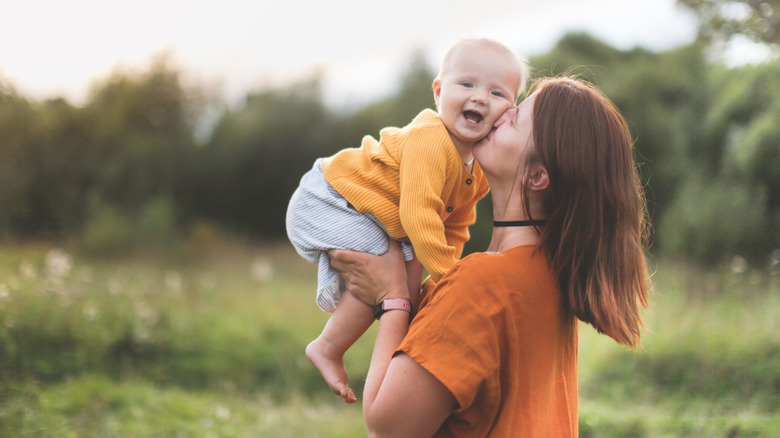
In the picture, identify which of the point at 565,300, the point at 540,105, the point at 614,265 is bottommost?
the point at 565,300

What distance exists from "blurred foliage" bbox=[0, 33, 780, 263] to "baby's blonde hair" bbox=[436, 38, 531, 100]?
15.3 ft

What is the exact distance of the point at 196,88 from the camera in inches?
542

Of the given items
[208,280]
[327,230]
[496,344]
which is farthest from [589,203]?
[208,280]

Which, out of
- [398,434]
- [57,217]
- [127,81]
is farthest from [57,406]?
[127,81]

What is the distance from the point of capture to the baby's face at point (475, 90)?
1.95 meters

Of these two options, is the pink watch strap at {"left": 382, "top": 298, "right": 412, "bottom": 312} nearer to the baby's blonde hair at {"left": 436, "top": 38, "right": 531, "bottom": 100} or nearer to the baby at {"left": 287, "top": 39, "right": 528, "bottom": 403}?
the baby at {"left": 287, "top": 39, "right": 528, "bottom": 403}

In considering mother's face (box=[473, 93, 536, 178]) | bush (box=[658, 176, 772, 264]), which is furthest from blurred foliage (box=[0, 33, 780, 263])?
mother's face (box=[473, 93, 536, 178])

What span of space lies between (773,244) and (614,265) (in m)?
6.34

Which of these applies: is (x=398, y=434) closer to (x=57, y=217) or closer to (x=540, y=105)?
(x=540, y=105)

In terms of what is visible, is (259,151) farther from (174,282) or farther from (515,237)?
(515,237)

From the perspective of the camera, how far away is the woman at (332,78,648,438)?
1.46 m

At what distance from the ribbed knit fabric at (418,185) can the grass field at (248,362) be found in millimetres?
2749

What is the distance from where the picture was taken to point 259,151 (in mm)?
14922

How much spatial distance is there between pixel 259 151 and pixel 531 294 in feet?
45.9
